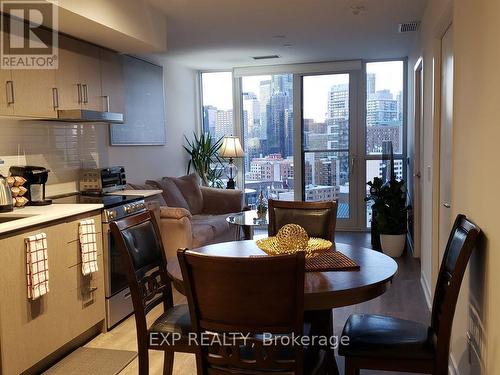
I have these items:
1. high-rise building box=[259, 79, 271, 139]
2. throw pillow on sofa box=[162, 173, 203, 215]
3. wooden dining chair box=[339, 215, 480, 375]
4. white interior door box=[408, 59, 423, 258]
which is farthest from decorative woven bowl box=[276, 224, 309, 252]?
high-rise building box=[259, 79, 271, 139]

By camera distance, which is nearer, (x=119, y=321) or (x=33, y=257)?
(x=33, y=257)

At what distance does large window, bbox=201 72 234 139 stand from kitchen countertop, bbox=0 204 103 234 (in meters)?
4.24

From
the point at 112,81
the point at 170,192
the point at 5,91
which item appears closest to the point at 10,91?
the point at 5,91

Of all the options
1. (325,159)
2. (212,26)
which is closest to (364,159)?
(325,159)

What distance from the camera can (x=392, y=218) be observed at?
5328mm

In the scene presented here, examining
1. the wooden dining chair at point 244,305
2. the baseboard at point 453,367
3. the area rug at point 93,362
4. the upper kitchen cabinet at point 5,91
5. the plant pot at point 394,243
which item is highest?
the upper kitchen cabinet at point 5,91

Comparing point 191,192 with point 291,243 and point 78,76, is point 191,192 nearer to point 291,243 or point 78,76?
point 78,76

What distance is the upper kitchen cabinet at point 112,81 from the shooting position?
4.04 meters

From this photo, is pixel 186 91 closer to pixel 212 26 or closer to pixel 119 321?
pixel 212 26

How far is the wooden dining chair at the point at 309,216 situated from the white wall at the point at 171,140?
8.63 ft

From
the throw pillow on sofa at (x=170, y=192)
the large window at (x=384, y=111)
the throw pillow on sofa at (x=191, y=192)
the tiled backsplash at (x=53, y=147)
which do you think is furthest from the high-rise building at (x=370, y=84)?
the tiled backsplash at (x=53, y=147)

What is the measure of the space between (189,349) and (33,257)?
3.71 feet

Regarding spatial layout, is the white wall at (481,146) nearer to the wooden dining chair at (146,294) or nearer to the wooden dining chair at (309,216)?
the wooden dining chair at (309,216)

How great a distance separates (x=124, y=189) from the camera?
445cm
